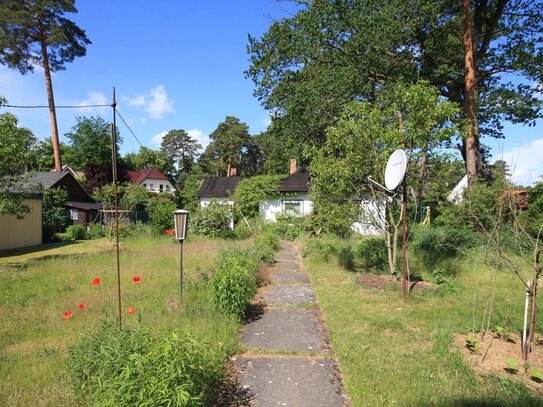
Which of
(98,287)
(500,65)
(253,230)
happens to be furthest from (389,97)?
(98,287)

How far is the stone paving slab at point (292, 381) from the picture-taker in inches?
125

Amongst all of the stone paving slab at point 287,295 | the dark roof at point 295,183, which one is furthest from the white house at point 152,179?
the stone paving slab at point 287,295

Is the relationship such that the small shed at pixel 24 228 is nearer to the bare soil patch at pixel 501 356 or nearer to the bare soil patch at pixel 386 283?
the bare soil patch at pixel 386 283

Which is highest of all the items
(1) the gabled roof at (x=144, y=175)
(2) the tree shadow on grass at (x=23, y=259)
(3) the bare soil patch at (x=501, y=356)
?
(1) the gabled roof at (x=144, y=175)

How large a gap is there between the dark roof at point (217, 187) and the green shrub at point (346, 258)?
17341 mm

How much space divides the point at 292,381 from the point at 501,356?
8.39ft

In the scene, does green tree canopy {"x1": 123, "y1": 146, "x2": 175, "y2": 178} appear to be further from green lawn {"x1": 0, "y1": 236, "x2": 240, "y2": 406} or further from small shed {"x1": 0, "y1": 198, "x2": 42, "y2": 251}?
green lawn {"x1": 0, "y1": 236, "x2": 240, "y2": 406}

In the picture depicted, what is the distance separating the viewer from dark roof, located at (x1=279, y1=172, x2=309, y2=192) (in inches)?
888

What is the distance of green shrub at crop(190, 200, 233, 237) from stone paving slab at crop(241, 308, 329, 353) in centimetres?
1295

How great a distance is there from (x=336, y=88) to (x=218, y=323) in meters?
11.6

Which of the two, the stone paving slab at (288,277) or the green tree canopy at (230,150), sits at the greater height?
the green tree canopy at (230,150)

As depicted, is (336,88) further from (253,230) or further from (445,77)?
(253,230)

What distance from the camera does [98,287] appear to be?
24.9ft

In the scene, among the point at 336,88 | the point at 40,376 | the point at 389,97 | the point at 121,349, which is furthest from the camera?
the point at 336,88
